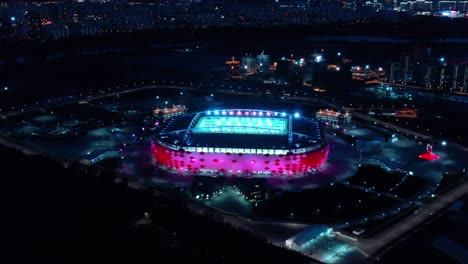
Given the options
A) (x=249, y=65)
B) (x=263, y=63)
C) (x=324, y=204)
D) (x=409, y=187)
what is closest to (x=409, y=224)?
(x=324, y=204)

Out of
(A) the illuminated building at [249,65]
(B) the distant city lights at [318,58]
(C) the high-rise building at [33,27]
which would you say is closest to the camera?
(B) the distant city lights at [318,58]

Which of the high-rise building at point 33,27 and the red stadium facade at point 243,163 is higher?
the high-rise building at point 33,27

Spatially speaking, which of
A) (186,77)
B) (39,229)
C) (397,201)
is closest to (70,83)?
(186,77)

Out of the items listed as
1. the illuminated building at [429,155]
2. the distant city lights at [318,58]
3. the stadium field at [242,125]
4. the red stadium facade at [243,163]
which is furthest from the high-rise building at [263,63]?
the red stadium facade at [243,163]

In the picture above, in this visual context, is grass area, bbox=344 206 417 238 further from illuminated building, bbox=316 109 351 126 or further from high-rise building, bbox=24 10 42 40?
high-rise building, bbox=24 10 42 40

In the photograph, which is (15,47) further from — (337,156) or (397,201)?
(397,201)

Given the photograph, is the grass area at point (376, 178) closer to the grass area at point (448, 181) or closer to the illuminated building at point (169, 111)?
the grass area at point (448, 181)

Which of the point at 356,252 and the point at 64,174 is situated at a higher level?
the point at 64,174

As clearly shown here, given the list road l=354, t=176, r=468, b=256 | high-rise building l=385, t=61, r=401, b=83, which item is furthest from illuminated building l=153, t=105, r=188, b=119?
high-rise building l=385, t=61, r=401, b=83
